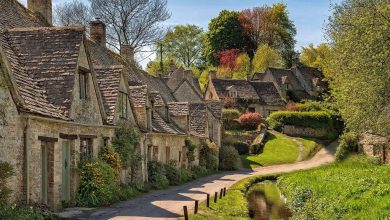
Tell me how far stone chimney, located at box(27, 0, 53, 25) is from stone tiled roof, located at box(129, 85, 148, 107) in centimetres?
621

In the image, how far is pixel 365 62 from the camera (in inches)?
1164

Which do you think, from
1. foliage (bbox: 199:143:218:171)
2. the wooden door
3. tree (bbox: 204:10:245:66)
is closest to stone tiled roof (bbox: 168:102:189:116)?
foliage (bbox: 199:143:218:171)

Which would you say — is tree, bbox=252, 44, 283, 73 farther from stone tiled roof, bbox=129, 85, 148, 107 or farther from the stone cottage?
stone tiled roof, bbox=129, 85, 148, 107

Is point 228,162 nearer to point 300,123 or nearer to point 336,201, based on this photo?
point 300,123

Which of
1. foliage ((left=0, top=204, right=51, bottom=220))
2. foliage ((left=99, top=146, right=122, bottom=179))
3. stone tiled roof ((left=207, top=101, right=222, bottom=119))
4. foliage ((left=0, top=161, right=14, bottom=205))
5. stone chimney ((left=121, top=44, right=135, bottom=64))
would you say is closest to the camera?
foliage ((left=0, top=204, right=51, bottom=220))

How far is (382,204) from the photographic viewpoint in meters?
16.9

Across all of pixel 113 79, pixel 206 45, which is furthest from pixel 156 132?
pixel 206 45

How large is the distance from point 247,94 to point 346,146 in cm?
2694

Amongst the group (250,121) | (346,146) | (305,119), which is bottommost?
(346,146)

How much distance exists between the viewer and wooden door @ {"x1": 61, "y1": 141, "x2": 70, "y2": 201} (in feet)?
66.4

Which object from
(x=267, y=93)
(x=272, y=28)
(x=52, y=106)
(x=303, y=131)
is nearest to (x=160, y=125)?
(x=52, y=106)

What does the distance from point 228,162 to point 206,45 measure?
59.0 metres

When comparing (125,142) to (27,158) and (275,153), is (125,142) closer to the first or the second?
(27,158)

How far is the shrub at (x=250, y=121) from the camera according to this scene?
234 feet
